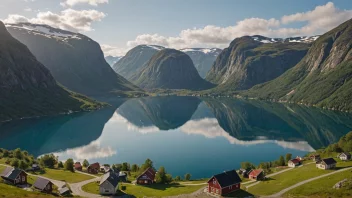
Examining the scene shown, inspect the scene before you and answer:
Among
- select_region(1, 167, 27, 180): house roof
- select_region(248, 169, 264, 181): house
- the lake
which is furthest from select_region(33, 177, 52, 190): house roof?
select_region(248, 169, 264, 181): house

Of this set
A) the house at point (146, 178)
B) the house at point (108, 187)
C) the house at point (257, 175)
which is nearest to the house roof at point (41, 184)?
the house at point (108, 187)

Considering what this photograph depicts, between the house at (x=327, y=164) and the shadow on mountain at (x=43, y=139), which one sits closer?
the house at (x=327, y=164)

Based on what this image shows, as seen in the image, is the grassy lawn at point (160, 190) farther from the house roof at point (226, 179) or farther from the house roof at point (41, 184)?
the house roof at point (41, 184)

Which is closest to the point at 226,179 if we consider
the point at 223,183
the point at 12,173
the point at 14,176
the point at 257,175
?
the point at 223,183

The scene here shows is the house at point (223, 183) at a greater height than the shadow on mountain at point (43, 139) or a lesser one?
greater

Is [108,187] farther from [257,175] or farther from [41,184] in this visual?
[257,175]

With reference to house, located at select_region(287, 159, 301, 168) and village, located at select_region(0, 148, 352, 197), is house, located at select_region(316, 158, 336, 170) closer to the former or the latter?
village, located at select_region(0, 148, 352, 197)

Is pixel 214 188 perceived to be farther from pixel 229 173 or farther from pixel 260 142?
pixel 260 142
